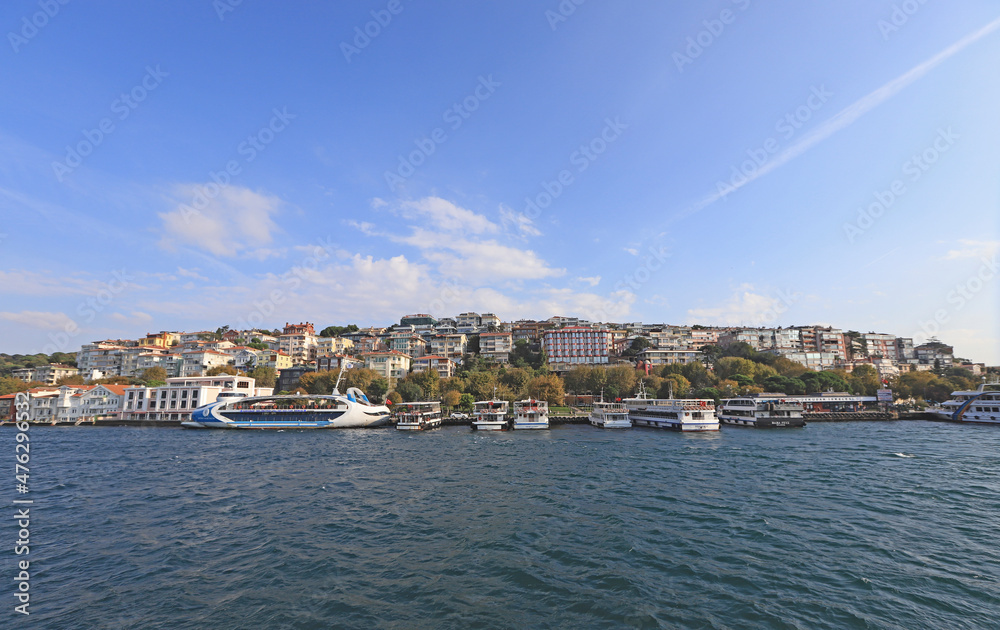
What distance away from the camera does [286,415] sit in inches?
2505

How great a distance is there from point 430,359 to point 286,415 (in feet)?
137

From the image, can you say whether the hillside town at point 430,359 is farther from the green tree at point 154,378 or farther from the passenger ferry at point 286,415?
the passenger ferry at point 286,415

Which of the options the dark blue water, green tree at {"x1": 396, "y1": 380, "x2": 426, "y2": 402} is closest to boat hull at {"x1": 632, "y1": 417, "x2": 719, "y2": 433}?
the dark blue water

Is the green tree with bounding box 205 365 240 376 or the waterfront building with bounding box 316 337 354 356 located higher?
the waterfront building with bounding box 316 337 354 356

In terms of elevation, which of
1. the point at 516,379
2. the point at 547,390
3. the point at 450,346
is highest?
the point at 450,346

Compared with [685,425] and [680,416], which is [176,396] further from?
[685,425]

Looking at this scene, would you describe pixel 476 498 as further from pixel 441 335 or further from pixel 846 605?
pixel 441 335

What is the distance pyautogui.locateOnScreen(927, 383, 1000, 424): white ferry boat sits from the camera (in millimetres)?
61656

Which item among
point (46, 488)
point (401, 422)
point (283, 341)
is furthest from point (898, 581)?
point (283, 341)

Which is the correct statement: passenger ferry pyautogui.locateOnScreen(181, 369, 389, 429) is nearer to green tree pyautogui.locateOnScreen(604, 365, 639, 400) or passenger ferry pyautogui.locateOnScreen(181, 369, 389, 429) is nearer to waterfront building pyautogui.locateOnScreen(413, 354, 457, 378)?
waterfront building pyautogui.locateOnScreen(413, 354, 457, 378)

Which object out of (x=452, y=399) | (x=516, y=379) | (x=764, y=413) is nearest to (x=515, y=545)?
(x=764, y=413)

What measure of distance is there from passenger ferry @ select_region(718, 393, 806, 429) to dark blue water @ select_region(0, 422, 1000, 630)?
89.5ft

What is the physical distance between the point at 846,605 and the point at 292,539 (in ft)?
56.9

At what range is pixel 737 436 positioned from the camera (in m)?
48.7
